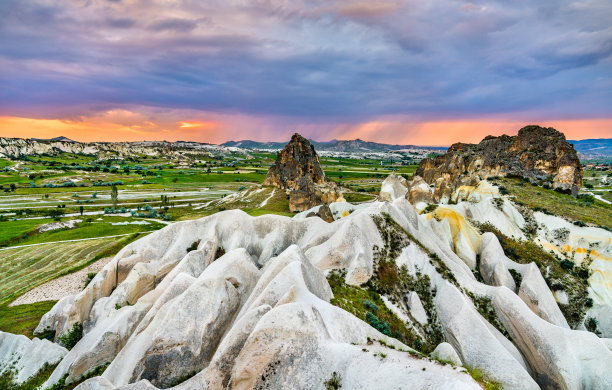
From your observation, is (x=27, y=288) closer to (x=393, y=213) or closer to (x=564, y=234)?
(x=393, y=213)

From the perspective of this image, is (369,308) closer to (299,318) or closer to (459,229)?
(299,318)

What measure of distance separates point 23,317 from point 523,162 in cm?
12060

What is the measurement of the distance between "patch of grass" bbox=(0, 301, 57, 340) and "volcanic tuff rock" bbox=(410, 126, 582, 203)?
7456cm

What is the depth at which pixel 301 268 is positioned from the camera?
21.4 m

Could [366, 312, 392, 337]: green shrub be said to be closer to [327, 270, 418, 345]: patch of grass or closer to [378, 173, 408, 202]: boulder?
[327, 270, 418, 345]: patch of grass

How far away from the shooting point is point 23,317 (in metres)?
36.1

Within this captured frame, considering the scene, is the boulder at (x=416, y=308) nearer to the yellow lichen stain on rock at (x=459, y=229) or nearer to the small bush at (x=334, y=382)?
the small bush at (x=334, y=382)

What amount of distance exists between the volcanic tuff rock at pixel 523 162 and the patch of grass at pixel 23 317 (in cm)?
7456

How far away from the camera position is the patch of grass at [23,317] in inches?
1310

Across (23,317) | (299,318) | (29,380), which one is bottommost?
(23,317)

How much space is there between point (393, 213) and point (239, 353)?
27771 millimetres

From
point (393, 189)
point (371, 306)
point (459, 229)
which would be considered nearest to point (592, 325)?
point (459, 229)

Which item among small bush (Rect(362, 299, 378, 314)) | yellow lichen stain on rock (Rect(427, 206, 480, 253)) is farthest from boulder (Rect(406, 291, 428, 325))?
yellow lichen stain on rock (Rect(427, 206, 480, 253))

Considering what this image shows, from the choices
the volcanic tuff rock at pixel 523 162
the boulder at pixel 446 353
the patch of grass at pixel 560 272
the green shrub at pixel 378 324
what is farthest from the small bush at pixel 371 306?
the volcanic tuff rock at pixel 523 162
